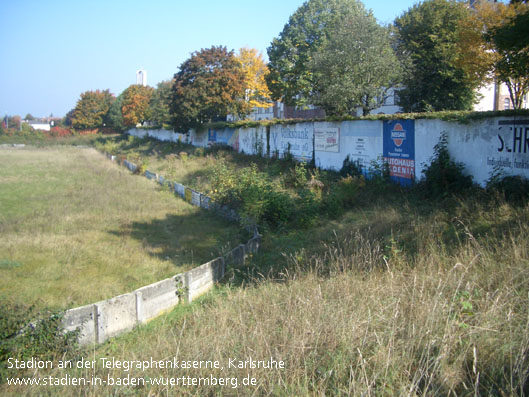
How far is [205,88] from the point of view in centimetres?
3575

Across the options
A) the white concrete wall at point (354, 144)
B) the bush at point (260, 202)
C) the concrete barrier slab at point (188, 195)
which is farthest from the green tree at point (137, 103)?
the bush at point (260, 202)

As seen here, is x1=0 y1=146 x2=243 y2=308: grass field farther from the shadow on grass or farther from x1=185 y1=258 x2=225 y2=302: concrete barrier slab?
x1=185 y1=258 x2=225 y2=302: concrete barrier slab

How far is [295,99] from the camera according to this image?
95.9 ft

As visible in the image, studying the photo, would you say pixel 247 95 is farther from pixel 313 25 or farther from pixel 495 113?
pixel 495 113

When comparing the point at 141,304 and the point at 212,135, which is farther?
the point at 212,135

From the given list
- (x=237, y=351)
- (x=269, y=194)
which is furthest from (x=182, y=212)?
(x=237, y=351)

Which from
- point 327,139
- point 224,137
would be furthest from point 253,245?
point 224,137

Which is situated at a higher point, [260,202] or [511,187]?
[511,187]

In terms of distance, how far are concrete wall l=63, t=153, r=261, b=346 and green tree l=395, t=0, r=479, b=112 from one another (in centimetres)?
1708

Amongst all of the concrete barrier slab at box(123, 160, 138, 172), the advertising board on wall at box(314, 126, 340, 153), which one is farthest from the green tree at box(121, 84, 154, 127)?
the advertising board on wall at box(314, 126, 340, 153)

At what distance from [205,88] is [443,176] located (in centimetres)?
2788

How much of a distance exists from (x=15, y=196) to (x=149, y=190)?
649 cm

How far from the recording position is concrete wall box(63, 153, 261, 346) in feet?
20.9

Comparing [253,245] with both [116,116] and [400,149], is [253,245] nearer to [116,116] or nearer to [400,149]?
[400,149]
